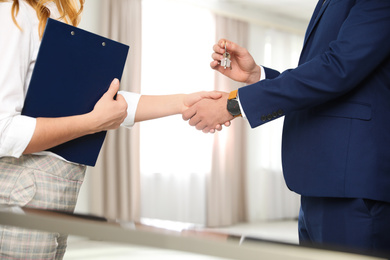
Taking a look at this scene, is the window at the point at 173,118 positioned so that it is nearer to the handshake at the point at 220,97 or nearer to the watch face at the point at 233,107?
the handshake at the point at 220,97

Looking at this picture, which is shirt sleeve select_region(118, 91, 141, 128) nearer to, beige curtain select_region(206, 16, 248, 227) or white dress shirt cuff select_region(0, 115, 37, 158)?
white dress shirt cuff select_region(0, 115, 37, 158)

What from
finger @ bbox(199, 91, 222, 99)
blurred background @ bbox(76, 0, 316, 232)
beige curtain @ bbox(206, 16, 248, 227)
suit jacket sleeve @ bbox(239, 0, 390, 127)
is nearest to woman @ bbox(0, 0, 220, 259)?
suit jacket sleeve @ bbox(239, 0, 390, 127)

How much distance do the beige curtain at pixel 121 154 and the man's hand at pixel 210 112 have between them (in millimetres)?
3365

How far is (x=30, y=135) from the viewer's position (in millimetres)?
1058

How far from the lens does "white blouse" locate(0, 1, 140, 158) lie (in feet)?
3.43

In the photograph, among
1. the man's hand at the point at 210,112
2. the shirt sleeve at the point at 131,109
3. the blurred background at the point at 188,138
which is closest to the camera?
the shirt sleeve at the point at 131,109

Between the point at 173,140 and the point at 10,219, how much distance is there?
16.7 ft

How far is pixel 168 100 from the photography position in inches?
66.1

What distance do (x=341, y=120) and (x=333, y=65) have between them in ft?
0.57

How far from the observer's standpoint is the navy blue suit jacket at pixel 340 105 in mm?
1332

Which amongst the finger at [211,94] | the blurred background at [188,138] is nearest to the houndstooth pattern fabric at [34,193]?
the finger at [211,94]

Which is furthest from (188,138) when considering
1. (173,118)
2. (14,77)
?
(14,77)

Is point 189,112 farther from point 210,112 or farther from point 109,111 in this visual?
point 109,111

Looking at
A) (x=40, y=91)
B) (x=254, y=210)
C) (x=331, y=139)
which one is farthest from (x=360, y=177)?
(x=254, y=210)
